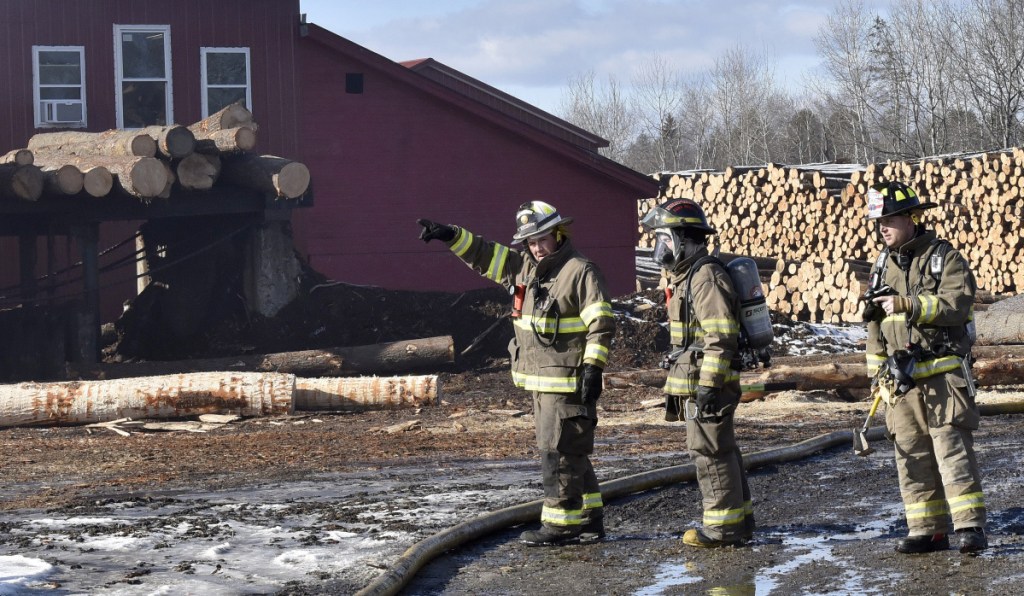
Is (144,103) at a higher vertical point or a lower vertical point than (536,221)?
higher

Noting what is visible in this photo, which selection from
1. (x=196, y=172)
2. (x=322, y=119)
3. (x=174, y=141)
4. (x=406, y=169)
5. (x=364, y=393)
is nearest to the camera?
(x=364, y=393)

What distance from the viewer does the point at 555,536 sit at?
22.5ft

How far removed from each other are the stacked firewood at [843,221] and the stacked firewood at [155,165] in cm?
838

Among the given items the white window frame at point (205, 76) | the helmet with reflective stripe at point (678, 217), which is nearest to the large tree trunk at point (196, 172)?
the white window frame at point (205, 76)

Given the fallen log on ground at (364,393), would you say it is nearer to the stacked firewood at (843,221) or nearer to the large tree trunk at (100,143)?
the large tree trunk at (100,143)

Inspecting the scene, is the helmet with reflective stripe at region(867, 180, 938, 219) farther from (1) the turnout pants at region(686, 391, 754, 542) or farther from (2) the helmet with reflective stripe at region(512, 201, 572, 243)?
(2) the helmet with reflective stripe at region(512, 201, 572, 243)

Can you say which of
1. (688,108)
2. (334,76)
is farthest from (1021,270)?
(688,108)

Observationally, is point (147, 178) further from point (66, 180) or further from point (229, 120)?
point (229, 120)

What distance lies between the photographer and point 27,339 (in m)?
16.2

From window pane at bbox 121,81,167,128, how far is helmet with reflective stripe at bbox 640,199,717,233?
571 inches

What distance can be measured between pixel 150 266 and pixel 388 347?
535 cm

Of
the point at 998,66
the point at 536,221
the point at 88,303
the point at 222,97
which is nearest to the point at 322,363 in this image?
the point at 88,303

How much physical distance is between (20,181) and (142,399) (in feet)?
12.9

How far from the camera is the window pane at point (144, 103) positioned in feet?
64.7
